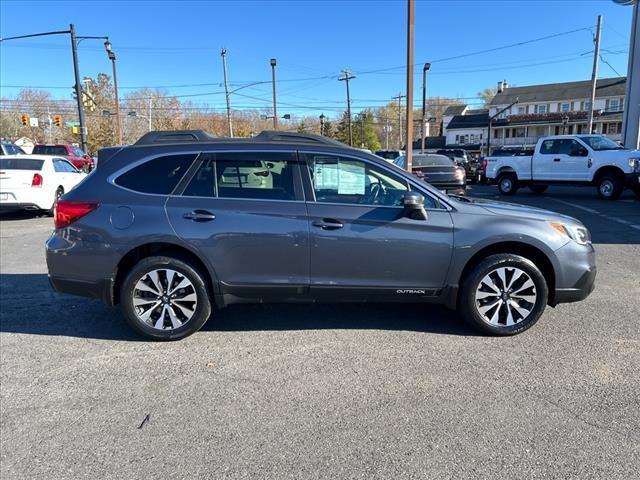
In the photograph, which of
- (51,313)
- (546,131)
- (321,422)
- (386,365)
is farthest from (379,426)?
(546,131)

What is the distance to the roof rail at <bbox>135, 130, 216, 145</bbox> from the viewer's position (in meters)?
4.46

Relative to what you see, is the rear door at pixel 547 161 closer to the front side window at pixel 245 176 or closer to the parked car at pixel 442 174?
the parked car at pixel 442 174

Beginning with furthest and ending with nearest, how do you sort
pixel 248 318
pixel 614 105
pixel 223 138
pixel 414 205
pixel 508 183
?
pixel 614 105 < pixel 508 183 < pixel 248 318 < pixel 223 138 < pixel 414 205

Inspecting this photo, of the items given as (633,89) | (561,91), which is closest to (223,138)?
(633,89)

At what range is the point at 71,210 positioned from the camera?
4184mm

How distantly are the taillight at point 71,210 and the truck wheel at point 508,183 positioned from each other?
16866 millimetres

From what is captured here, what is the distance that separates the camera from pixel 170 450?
2719 mm

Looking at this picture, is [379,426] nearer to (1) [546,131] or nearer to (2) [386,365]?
(2) [386,365]

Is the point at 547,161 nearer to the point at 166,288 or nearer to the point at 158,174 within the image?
the point at 158,174

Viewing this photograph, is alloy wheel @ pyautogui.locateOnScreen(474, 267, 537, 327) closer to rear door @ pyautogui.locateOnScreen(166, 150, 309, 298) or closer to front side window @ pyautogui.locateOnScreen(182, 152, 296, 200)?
rear door @ pyautogui.locateOnScreen(166, 150, 309, 298)

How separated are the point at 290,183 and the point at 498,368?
231 cm

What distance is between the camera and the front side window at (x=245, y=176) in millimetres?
4184

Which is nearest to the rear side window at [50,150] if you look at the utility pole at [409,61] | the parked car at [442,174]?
the parked car at [442,174]

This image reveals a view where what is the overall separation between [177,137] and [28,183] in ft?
30.3
